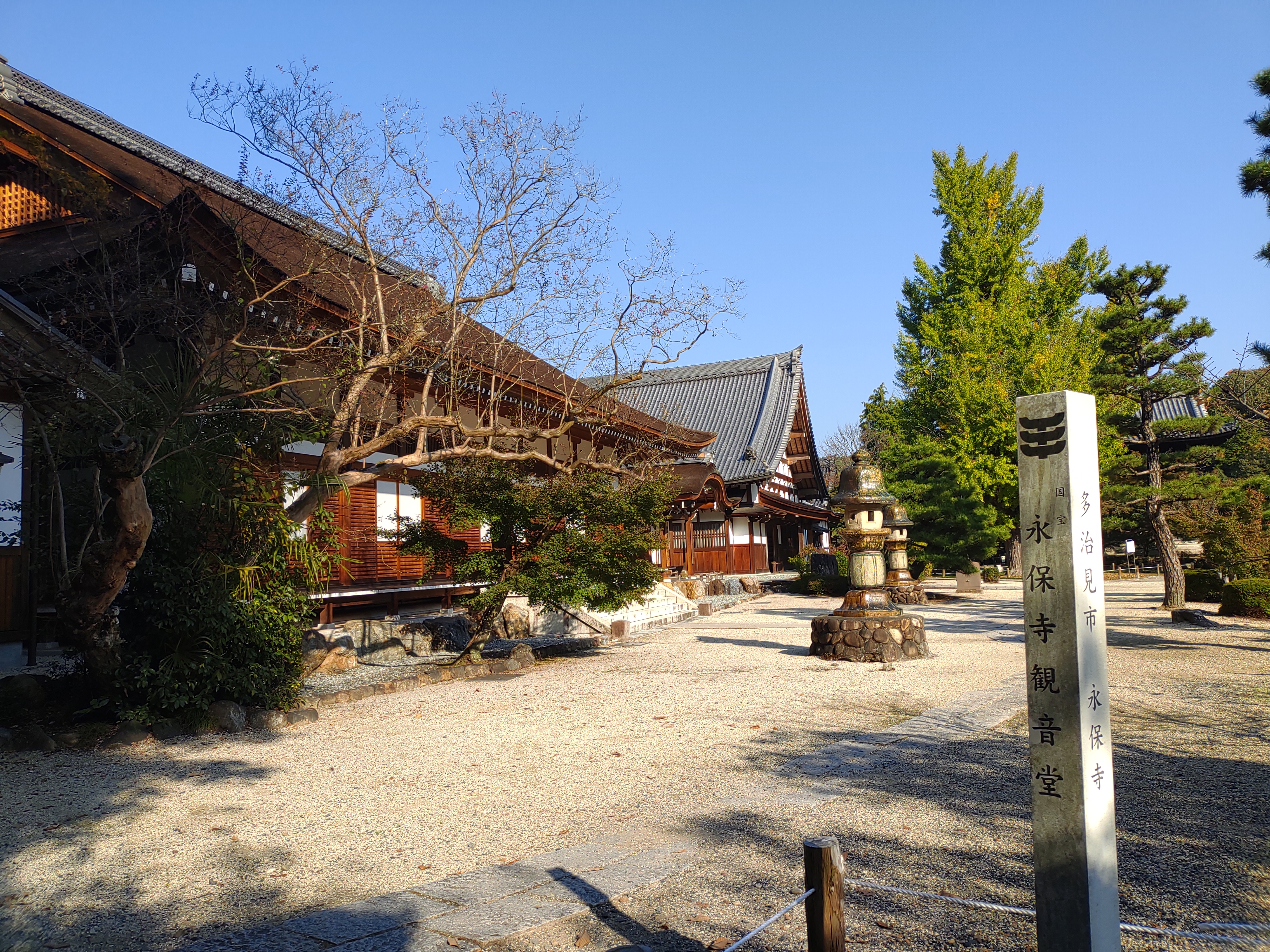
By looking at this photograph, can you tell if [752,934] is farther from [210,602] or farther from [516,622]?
[516,622]

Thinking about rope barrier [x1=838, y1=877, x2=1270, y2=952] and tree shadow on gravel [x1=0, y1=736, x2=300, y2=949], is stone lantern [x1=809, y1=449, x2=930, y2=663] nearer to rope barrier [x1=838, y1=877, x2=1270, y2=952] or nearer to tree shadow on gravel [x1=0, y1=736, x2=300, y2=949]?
tree shadow on gravel [x1=0, y1=736, x2=300, y2=949]

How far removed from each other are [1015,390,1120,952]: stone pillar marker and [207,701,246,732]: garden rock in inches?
268

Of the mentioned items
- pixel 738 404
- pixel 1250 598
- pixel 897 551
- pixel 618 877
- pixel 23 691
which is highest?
pixel 738 404

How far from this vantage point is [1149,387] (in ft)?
49.0

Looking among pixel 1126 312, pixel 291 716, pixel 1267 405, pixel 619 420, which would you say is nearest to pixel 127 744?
pixel 291 716

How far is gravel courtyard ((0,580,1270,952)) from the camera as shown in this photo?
11.7ft

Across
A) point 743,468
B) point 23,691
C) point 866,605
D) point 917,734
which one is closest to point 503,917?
point 917,734

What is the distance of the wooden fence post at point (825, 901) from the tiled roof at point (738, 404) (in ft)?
85.1

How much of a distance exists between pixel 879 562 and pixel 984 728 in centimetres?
499

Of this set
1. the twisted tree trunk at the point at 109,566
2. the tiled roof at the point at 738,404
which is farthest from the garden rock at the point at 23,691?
the tiled roof at the point at 738,404

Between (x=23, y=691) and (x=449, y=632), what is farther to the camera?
(x=449, y=632)

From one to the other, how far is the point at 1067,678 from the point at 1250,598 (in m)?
14.3

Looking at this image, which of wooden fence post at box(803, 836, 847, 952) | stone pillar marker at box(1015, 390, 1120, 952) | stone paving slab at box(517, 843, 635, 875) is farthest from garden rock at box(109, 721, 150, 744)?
stone pillar marker at box(1015, 390, 1120, 952)

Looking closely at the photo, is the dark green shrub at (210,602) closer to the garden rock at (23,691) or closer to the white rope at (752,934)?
the garden rock at (23,691)
